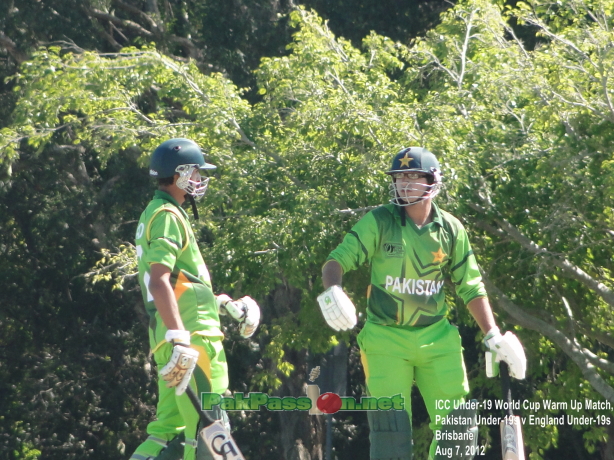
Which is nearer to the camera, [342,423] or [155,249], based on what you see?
[155,249]

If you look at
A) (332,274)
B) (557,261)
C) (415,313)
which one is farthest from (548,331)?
(332,274)

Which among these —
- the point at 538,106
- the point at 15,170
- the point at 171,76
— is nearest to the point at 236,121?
the point at 171,76

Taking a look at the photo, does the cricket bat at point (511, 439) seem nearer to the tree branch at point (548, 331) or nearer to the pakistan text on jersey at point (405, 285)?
the pakistan text on jersey at point (405, 285)

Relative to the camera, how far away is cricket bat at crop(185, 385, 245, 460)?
13.5ft

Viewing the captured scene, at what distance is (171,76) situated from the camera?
10.6 meters

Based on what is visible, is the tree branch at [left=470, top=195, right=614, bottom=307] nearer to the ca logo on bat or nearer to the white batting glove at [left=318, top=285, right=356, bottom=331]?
the white batting glove at [left=318, top=285, right=356, bottom=331]

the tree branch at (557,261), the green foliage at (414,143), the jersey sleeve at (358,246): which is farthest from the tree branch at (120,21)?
the jersey sleeve at (358,246)

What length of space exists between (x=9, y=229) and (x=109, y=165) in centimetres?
310

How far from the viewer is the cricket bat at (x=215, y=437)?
4113 mm

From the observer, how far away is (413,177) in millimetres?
4867

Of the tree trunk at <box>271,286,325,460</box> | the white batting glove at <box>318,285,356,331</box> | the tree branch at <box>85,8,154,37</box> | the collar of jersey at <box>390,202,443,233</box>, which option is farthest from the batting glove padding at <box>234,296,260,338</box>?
the tree branch at <box>85,8,154,37</box>

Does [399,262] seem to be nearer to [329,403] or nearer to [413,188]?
[413,188]

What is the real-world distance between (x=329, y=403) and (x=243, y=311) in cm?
75

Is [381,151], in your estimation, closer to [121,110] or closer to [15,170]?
[121,110]
